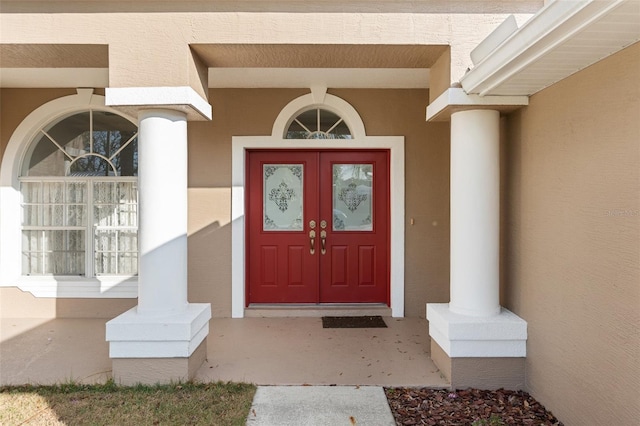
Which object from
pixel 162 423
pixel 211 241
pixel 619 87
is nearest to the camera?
pixel 619 87

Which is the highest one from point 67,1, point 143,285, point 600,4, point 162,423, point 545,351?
point 67,1

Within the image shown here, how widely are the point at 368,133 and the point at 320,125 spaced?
2.20 feet

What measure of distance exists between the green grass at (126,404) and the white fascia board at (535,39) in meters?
3.14

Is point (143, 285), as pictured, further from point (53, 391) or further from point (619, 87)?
point (619, 87)

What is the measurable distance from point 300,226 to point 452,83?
9.52 feet

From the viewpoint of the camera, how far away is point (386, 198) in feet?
18.1

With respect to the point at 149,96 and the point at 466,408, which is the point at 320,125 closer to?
the point at 149,96

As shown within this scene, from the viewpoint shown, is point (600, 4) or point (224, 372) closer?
point (600, 4)

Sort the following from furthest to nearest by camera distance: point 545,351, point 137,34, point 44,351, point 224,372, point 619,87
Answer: point 44,351 → point 224,372 → point 137,34 → point 545,351 → point 619,87

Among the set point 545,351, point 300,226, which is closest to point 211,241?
point 300,226

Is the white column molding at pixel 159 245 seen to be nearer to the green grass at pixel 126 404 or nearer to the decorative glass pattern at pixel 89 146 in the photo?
the green grass at pixel 126 404

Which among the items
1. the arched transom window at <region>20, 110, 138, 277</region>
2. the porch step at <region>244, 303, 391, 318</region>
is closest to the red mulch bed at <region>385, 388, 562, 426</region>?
the porch step at <region>244, 303, 391, 318</region>

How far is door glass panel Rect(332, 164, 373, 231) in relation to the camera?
5547 mm

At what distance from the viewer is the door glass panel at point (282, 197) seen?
5539mm
